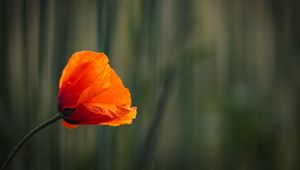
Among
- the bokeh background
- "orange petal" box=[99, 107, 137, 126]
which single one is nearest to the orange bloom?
"orange petal" box=[99, 107, 137, 126]

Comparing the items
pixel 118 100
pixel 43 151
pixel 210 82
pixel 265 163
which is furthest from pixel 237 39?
pixel 118 100

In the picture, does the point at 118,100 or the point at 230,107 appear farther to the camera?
the point at 230,107

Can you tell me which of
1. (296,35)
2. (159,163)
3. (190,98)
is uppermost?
(296,35)

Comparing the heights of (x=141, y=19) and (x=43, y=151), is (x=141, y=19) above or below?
above

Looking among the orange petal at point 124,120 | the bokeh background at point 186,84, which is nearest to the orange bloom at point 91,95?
the orange petal at point 124,120

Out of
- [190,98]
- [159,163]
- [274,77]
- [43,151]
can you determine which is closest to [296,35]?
[274,77]

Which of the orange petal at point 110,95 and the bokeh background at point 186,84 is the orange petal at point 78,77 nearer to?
the orange petal at point 110,95

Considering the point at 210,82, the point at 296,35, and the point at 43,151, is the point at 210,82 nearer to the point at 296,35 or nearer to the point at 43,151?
the point at 296,35
